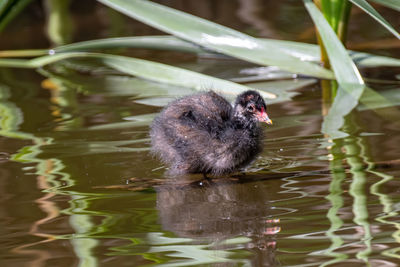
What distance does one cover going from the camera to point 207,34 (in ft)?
18.4

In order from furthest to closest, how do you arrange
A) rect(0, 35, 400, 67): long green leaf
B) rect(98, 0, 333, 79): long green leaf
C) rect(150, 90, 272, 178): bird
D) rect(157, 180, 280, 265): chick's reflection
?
rect(0, 35, 400, 67): long green leaf, rect(98, 0, 333, 79): long green leaf, rect(150, 90, 272, 178): bird, rect(157, 180, 280, 265): chick's reflection

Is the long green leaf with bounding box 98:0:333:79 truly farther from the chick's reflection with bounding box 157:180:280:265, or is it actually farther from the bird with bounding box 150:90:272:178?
the chick's reflection with bounding box 157:180:280:265

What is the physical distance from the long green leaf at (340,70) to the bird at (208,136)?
0.88 metres

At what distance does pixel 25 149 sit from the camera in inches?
187

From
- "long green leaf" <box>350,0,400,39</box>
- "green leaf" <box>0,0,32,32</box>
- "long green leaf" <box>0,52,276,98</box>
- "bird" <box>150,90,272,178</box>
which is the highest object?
"green leaf" <box>0,0,32,32</box>

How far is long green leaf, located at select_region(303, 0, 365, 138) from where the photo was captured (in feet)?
17.3

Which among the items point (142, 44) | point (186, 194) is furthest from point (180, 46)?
point (186, 194)

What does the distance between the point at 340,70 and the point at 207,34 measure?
3.15 ft

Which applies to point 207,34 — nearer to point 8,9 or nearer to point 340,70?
point 340,70

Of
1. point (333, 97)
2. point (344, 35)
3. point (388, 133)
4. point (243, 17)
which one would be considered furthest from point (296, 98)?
point (243, 17)

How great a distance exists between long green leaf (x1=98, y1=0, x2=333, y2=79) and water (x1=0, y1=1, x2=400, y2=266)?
0.99 feet

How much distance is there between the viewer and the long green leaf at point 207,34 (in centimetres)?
555

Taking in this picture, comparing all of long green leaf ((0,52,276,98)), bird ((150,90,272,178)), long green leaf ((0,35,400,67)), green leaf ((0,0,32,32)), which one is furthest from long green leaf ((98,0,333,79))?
bird ((150,90,272,178))

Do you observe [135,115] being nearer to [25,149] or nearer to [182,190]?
[25,149]
